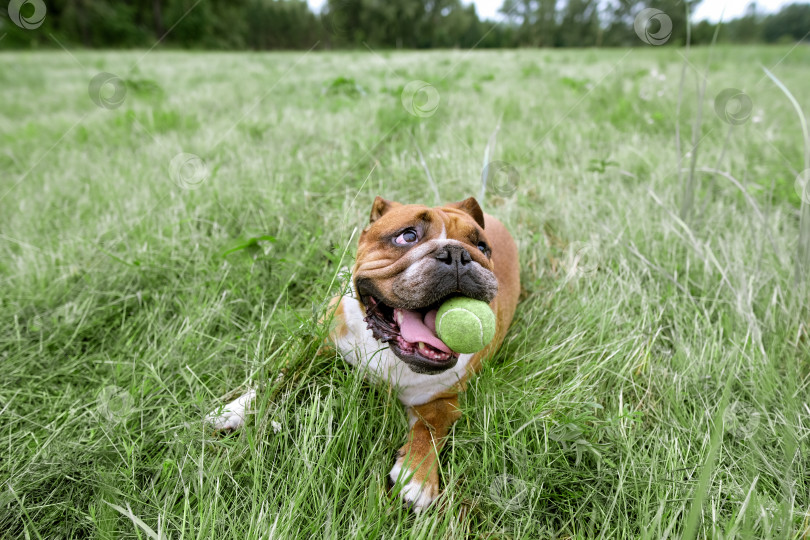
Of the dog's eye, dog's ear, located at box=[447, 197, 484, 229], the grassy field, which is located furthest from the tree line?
the dog's eye

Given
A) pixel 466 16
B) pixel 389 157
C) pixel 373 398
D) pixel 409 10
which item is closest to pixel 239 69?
pixel 409 10

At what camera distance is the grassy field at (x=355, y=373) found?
1.58 m

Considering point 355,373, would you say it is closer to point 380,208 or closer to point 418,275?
point 418,275

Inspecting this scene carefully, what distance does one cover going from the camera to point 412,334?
180 cm

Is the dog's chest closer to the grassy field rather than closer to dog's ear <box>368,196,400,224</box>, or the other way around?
the grassy field

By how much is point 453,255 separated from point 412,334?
38cm

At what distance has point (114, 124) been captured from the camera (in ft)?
18.5

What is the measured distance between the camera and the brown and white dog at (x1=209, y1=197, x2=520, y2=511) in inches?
67.1

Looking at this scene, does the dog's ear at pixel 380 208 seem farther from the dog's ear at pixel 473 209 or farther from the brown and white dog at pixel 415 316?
the dog's ear at pixel 473 209

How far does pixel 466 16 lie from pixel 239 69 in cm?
644

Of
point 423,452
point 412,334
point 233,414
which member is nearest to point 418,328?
point 412,334

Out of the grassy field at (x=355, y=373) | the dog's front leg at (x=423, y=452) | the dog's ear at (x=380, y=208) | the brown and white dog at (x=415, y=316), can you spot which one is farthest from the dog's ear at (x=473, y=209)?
the dog's front leg at (x=423, y=452)

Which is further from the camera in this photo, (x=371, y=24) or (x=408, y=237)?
(x=371, y=24)

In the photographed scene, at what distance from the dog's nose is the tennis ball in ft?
0.54
